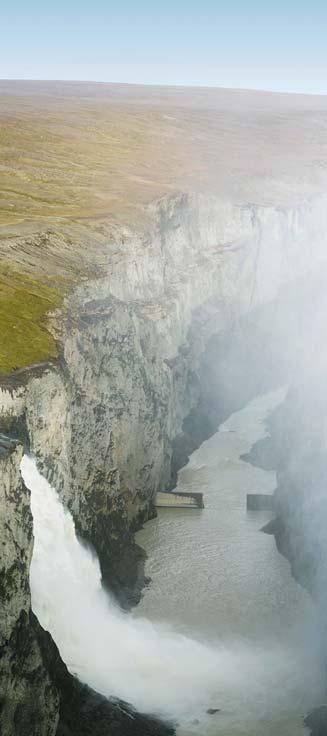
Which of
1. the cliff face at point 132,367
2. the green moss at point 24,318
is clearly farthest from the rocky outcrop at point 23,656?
the green moss at point 24,318

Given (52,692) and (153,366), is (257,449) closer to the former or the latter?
(153,366)

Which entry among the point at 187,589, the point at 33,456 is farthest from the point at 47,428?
the point at 187,589

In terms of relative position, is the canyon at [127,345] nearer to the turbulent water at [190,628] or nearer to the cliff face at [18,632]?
the cliff face at [18,632]

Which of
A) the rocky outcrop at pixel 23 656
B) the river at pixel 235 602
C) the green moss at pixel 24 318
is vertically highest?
the green moss at pixel 24 318

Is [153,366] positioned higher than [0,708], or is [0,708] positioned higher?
[153,366]

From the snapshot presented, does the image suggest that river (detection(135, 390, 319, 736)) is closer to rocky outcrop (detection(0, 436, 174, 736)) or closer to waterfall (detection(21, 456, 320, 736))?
waterfall (detection(21, 456, 320, 736))

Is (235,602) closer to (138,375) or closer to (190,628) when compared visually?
(190,628)

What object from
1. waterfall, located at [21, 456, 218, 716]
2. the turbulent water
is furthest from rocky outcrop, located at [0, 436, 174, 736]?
the turbulent water
